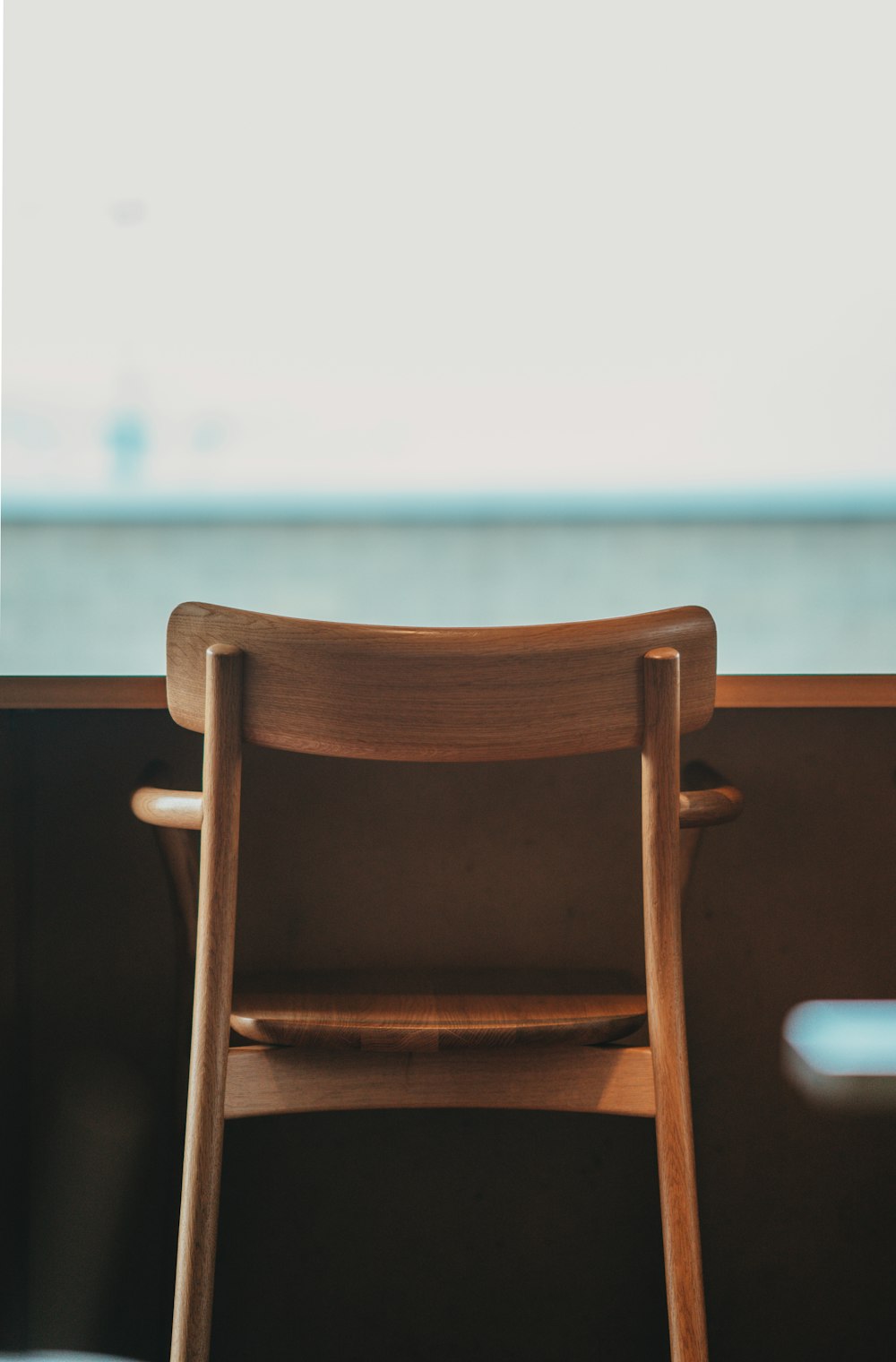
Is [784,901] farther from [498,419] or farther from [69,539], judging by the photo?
[69,539]

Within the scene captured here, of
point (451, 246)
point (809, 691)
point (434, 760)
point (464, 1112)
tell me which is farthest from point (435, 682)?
point (451, 246)

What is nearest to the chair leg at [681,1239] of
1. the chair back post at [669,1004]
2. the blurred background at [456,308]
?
the chair back post at [669,1004]

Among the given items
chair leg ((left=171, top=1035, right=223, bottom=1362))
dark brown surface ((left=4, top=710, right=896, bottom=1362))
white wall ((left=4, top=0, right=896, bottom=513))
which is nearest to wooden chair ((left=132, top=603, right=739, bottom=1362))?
chair leg ((left=171, top=1035, right=223, bottom=1362))

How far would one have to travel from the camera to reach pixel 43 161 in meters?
3.63

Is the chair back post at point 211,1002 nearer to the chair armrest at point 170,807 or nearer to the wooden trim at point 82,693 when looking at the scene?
the chair armrest at point 170,807

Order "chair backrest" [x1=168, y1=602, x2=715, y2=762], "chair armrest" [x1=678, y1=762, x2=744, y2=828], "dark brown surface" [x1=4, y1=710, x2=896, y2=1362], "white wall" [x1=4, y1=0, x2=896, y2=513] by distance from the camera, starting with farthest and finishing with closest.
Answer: "white wall" [x1=4, y1=0, x2=896, y2=513], "dark brown surface" [x1=4, y1=710, x2=896, y2=1362], "chair armrest" [x1=678, y1=762, x2=744, y2=828], "chair backrest" [x1=168, y1=602, x2=715, y2=762]

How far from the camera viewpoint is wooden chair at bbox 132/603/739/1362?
0.64 m

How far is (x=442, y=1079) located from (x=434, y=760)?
236mm

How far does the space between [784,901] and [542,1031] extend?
560 mm

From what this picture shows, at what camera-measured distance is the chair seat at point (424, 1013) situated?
2.20 feet

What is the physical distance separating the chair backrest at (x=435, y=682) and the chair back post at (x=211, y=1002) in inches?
0.7

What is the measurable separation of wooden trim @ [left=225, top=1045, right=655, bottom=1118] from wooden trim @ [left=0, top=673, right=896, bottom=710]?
0.96 feet

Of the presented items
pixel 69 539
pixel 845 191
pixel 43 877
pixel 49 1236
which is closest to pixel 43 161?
pixel 69 539

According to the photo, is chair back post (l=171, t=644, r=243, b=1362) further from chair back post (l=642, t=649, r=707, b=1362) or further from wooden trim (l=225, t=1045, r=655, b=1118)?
chair back post (l=642, t=649, r=707, b=1362)
